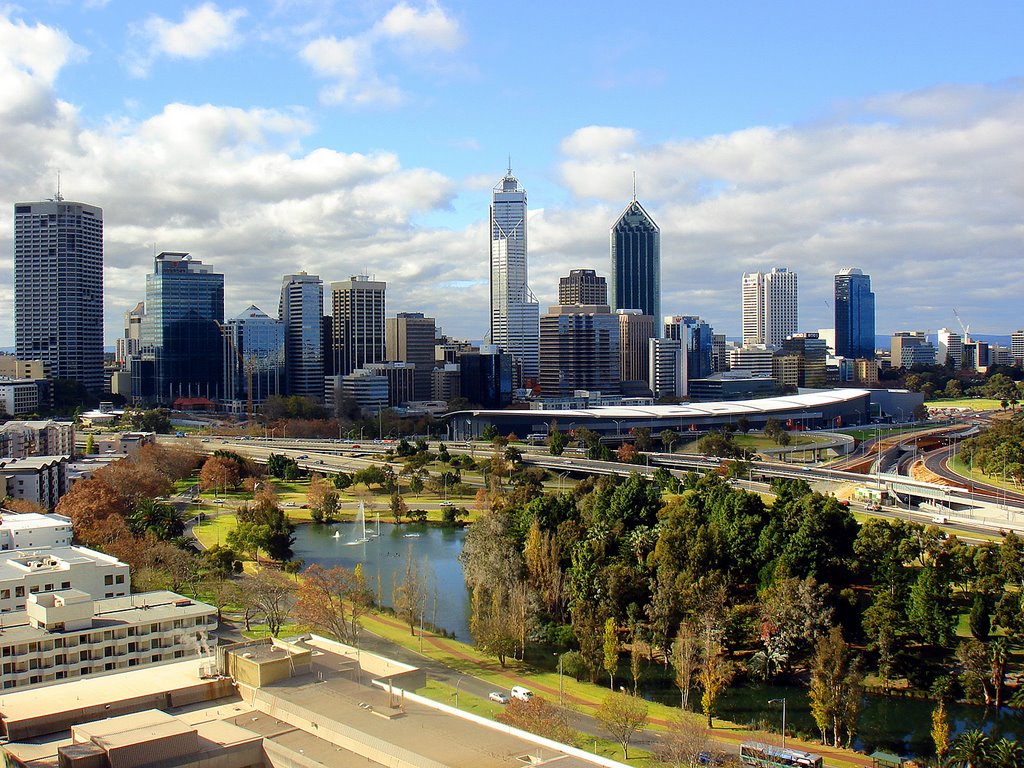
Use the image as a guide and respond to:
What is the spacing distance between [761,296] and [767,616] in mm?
124886

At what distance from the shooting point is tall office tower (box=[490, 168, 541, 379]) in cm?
9425

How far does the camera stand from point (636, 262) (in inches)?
4542

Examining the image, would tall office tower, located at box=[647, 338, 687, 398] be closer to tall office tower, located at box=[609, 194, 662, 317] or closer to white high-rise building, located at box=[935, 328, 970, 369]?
tall office tower, located at box=[609, 194, 662, 317]

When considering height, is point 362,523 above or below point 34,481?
below

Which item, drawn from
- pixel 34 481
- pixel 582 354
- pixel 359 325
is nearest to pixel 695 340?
pixel 582 354

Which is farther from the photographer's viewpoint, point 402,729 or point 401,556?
point 401,556

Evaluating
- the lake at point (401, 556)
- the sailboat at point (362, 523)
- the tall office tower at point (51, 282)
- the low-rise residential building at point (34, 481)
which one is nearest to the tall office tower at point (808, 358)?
the tall office tower at point (51, 282)

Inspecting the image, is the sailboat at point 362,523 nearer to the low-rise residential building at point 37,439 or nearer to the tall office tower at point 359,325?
the low-rise residential building at point 37,439

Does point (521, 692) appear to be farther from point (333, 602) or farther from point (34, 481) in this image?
point (34, 481)

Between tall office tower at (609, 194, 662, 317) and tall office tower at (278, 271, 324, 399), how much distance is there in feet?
141

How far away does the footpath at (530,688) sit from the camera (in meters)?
15.1

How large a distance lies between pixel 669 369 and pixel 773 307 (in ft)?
192

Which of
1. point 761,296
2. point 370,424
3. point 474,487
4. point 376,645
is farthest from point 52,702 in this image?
point 761,296

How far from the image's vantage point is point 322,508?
34719 millimetres
